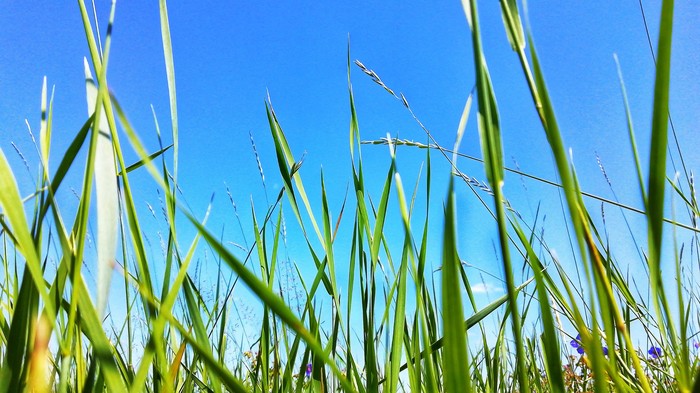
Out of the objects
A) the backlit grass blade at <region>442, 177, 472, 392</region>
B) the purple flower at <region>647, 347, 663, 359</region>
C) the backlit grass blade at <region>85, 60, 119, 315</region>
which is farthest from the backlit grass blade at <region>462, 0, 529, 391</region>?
the purple flower at <region>647, 347, 663, 359</region>

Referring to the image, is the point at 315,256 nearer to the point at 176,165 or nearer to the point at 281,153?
the point at 281,153

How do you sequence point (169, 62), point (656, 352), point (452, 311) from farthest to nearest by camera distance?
point (656, 352) < point (169, 62) < point (452, 311)

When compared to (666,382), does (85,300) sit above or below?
below

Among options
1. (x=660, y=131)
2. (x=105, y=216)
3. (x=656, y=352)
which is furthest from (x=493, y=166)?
(x=656, y=352)

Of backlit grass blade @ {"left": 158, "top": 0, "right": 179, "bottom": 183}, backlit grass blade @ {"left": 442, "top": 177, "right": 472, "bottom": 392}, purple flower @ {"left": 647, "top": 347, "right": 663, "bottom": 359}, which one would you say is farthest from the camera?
purple flower @ {"left": 647, "top": 347, "right": 663, "bottom": 359}

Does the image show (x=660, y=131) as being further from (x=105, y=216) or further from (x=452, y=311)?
(x=105, y=216)

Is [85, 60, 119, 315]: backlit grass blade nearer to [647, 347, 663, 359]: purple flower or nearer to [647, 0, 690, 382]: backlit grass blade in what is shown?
[647, 0, 690, 382]: backlit grass blade

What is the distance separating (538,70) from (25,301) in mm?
362

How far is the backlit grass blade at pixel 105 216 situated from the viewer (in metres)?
0.33

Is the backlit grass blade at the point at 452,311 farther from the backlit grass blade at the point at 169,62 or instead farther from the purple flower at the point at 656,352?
the purple flower at the point at 656,352

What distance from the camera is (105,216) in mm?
335

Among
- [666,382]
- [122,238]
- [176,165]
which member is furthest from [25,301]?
[666,382]

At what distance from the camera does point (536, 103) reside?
1.09 feet

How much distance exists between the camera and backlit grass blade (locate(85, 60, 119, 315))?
1.07 ft
